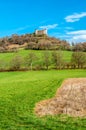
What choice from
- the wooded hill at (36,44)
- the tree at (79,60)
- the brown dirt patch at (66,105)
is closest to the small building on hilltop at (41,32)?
the wooded hill at (36,44)

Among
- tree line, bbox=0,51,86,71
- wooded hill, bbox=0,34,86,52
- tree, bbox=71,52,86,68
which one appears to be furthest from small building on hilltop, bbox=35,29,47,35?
tree, bbox=71,52,86,68

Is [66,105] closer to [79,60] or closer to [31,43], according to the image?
[79,60]

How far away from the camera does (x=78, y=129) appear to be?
18.6 meters

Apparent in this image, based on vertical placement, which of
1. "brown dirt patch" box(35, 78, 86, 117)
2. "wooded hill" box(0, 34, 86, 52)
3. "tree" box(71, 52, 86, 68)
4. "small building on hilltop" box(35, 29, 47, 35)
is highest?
"small building on hilltop" box(35, 29, 47, 35)

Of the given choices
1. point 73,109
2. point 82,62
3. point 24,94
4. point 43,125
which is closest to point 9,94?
point 24,94

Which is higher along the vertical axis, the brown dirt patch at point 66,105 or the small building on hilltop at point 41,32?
the small building on hilltop at point 41,32

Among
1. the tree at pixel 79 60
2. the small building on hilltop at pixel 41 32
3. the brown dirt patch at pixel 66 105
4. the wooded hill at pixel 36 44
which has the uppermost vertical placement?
the small building on hilltop at pixel 41 32

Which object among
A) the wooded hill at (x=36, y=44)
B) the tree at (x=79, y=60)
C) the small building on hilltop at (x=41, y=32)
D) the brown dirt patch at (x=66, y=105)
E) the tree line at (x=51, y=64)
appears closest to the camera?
the brown dirt patch at (x=66, y=105)

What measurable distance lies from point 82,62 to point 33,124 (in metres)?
64.3

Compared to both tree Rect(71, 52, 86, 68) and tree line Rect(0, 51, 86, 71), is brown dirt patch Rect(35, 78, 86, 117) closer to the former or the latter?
tree Rect(71, 52, 86, 68)

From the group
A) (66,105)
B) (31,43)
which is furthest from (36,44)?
(66,105)

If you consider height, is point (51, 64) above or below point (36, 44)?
below

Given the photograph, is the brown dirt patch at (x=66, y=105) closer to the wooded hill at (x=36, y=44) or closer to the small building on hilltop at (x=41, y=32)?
the wooded hill at (x=36, y=44)

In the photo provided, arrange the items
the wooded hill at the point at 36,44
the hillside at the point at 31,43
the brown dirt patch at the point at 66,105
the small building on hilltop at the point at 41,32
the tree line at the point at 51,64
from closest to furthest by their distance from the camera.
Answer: the brown dirt patch at the point at 66,105, the tree line at the point at 51,64, the wooded hill at the point at 36,44, the hillside at the point at 31,43, the small building on hilltop at the point at 41,32
